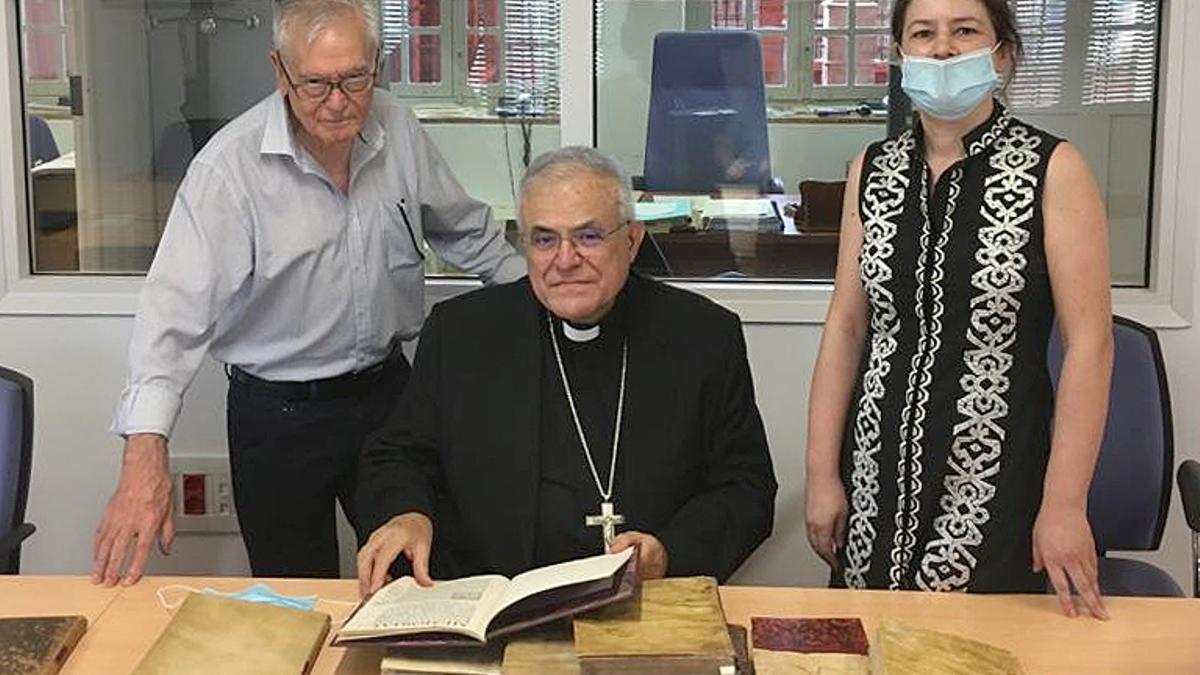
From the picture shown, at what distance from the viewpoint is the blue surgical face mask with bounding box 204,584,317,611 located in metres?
1.84

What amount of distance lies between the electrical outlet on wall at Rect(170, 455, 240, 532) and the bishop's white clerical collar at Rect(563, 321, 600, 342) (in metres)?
1.17

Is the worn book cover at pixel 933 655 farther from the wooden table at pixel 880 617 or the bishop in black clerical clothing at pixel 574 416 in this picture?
the bishop in black clerical clothing at pixel 574 416

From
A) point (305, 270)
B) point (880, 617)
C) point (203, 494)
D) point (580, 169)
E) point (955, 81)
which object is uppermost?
point (955, 81)

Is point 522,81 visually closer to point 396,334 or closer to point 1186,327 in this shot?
point 396,334

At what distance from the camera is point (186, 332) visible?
2.32 meters

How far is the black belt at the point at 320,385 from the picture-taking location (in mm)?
2539

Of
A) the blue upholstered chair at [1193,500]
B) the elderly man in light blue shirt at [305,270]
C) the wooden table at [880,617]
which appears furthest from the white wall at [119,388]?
the wooden table at [880,617]

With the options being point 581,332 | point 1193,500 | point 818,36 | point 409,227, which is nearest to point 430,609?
point 581,332

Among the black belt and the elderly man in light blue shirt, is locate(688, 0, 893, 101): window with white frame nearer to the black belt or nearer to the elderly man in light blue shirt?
the elderly man in light blue shirt

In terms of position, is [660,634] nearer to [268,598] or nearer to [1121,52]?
[268,598]

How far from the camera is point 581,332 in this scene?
88.8 inches

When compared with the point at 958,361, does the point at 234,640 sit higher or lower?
lower

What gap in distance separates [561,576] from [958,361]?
0.68 meters

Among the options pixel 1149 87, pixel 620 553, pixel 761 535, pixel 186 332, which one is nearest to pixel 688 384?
pixel 761 535
